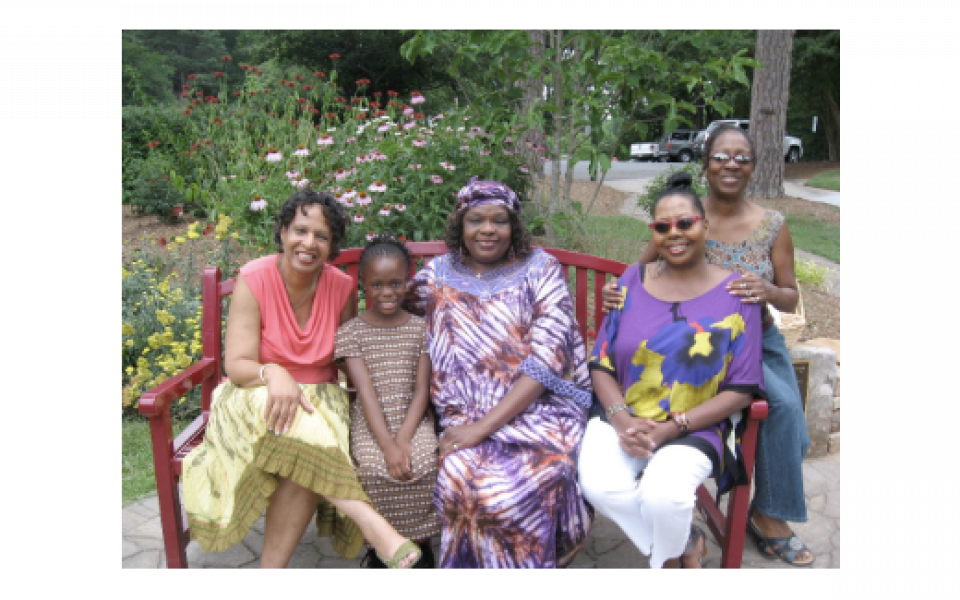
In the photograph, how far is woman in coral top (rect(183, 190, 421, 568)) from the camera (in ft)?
8.74

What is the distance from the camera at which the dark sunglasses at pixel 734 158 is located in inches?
117

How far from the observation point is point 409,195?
5.19 metres

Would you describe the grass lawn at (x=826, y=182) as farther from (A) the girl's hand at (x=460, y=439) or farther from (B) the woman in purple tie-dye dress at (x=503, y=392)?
(A) the girl's hand at (x=460, y=439)

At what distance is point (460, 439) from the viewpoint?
2775 mm

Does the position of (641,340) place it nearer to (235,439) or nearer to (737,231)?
(737,231)

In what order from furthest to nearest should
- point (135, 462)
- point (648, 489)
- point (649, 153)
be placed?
point (649, 153) → point (135, 462) → point (648, 489)

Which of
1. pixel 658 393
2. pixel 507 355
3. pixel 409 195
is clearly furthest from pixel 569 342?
pixel 409 195

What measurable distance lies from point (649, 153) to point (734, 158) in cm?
2761

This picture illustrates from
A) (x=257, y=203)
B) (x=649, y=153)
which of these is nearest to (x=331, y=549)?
(x=257, y=203)

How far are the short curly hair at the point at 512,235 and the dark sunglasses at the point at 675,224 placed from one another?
0.64 meters

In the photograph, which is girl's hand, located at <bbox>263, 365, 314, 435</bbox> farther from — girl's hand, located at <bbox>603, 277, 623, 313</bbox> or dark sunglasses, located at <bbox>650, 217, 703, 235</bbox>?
dark sunglasses, located at <bbox>650, 217, 703, 235</bbox>

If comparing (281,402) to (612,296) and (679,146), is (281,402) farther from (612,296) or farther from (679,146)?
(679,146)

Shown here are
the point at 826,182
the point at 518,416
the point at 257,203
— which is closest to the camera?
the point at 518,416

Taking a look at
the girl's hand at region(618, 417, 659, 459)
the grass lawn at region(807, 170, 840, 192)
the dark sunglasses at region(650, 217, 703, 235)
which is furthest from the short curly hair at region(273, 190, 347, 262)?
the grass lawn at region(807, 170, 840, 192)
